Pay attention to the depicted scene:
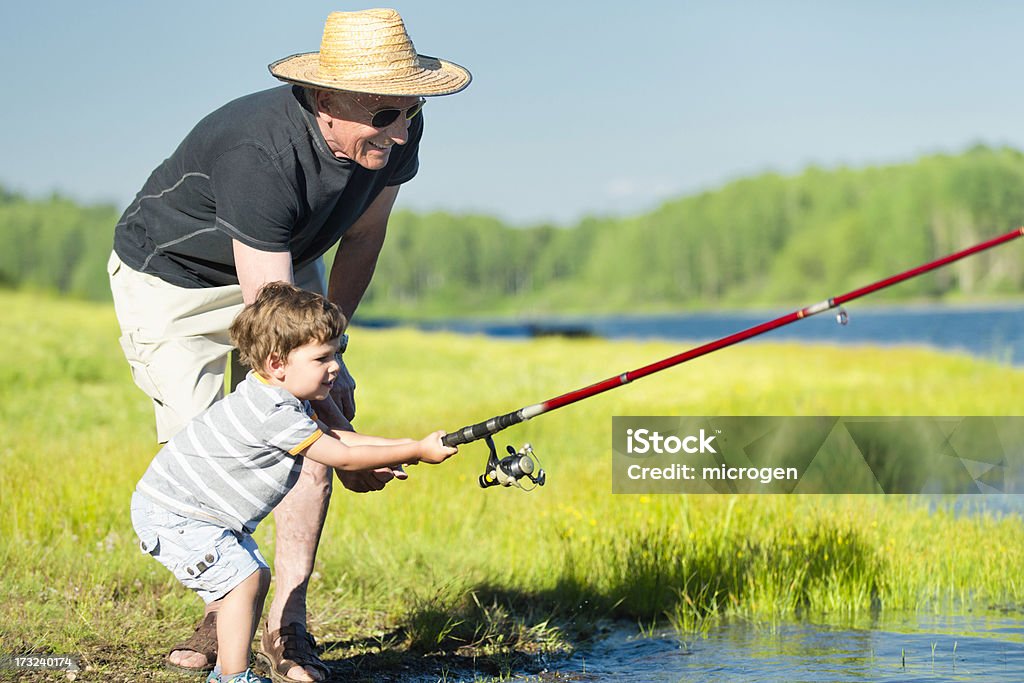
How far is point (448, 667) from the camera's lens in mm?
4969

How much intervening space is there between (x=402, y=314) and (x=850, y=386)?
11641 cm

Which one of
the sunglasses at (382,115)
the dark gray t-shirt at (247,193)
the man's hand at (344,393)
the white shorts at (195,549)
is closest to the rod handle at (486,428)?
the man's hand at (344,393)

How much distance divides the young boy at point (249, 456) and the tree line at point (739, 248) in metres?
107

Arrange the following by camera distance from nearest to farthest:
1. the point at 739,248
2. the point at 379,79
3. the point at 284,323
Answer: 1. the point at 284,323
2. the point at 379,79
3. the point at 739,248

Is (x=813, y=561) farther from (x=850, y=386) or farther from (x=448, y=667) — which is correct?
(x=850, y=386)

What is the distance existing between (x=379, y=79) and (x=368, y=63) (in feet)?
0.31

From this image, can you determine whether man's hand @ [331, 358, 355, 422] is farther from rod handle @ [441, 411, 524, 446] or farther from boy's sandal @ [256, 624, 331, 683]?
boy's sandal @ [256, 624, 331, 683]

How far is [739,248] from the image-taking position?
139125 mm

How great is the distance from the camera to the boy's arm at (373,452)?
377 centimetres

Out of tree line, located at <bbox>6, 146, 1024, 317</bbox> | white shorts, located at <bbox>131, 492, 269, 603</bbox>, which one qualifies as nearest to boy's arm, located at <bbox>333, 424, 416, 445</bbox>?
white shorts, located at <bbox>131, 492, 269, 603</bbox>

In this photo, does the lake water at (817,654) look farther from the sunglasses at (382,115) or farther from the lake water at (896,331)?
the lake water at (896,331)

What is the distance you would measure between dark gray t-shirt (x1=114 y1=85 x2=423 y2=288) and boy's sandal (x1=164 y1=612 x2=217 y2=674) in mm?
1345

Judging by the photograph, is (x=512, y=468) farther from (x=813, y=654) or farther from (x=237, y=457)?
(x=813, y=654)

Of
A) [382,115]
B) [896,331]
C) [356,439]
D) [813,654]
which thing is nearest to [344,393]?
[356,439]
